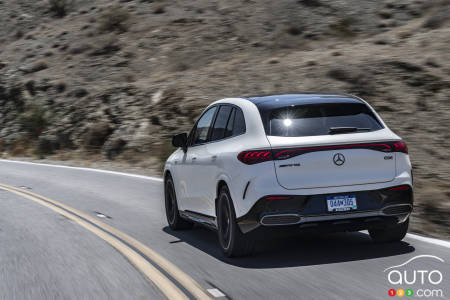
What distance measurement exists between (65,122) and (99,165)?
8.42 m

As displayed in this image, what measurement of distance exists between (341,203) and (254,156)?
0.96m

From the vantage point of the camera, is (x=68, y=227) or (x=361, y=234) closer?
(x=361, y=234)

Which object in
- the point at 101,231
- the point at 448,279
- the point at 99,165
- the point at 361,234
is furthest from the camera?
the point at 99,165

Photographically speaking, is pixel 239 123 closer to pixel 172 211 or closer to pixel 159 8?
pixel 172 211

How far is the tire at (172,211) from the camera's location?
9.63m

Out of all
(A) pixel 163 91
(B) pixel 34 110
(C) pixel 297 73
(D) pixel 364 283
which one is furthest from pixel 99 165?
(D) pixel 364 283

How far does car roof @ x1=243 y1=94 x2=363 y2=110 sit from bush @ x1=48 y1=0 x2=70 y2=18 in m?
41.5

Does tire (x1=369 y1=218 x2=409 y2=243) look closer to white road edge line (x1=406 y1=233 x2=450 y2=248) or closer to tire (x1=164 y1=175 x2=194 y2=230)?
white road edge line (x1=406 y1=233 x2=450 y2=248)

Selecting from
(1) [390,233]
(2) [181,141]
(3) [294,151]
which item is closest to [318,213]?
(3) [294,151]

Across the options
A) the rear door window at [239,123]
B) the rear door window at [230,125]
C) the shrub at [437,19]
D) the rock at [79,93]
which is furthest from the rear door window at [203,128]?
the rock at [79,93]

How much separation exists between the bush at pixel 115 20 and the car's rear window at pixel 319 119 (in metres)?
33.1

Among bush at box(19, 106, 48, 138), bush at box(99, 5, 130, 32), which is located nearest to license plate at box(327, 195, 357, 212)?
bush at box(19, 106, 48, 138)

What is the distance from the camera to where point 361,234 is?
8.44m

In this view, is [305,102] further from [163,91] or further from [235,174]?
[163,91]
